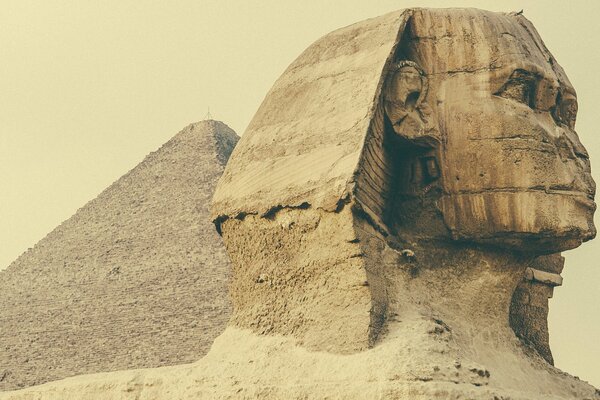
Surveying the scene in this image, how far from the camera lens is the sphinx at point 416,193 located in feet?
15.8

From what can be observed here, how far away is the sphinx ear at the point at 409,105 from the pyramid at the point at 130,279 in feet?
198

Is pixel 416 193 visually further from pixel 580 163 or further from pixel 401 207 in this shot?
pixel 580 163

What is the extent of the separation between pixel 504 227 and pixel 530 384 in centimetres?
48

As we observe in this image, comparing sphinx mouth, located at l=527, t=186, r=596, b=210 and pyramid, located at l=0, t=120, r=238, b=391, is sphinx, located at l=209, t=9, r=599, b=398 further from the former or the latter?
pyramid, located at l=0, t=120, r=238, b=391

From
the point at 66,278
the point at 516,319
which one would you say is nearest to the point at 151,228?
the point at 66,278

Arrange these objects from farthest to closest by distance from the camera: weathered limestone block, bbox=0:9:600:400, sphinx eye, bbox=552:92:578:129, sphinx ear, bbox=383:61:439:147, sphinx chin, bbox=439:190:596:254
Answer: sphinx eye, bbox=552:92:578:129
sphinx ear, bbox=383:61:439:147
sphinx chin, bbox=439:190:596:254
weathered limestone block, bbox=0:9:600:400

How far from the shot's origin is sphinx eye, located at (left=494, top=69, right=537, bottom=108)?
16.4 ft

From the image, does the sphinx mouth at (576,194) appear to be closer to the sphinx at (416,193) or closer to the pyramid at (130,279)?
Answer: the sphinx at (416,193)

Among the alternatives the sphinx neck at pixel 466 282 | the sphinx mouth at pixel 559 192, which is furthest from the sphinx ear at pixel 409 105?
the sphinx neck at pixel 466 282

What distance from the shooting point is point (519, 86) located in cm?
499

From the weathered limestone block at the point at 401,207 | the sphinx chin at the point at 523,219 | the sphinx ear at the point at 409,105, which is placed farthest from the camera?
the sphinx ear at the point at 409,105

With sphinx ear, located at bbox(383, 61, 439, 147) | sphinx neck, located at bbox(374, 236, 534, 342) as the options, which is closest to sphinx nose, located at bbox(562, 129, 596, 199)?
sphinx neck, located at bbox(374, 236, 534, 342)

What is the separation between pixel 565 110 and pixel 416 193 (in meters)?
0.52

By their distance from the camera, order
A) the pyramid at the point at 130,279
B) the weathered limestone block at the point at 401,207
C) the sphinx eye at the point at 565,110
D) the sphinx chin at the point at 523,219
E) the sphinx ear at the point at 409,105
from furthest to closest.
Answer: the pyramid at the point at 130,279, the sphinx eye at the point at 565,110, the sphinx ear at the point at 409,105, the sphinx chin at the point at 523,219, the weathered limestone block at the point at 401,207
